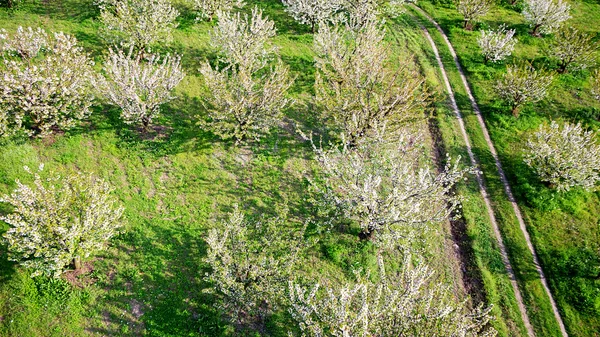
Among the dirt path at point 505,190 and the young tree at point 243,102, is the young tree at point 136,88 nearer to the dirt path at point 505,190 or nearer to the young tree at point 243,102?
the young tree at point 243,102

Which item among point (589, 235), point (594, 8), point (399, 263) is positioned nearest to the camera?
point (399, 263)

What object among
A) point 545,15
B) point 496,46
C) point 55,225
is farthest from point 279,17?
point 55,225

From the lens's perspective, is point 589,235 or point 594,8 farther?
point 594,8

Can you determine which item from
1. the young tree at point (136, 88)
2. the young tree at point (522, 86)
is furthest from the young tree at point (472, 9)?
the young tree at point (136, 88)

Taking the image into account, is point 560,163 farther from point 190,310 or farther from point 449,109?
point 190,310

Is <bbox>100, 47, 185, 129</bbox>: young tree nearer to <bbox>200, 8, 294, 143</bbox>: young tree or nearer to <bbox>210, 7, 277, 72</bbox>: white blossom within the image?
<bbox>200, 8, 294, 143</bbox>: young tree

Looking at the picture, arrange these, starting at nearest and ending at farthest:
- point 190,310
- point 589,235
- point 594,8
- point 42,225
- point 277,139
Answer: point 42,225 → point 190,310 → point 589,235 → point 277,139 → point 594,8

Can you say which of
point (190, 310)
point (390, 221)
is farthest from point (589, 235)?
point (190, 310)
